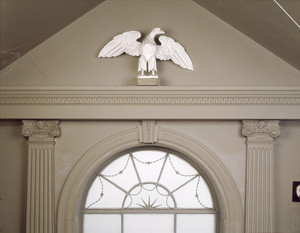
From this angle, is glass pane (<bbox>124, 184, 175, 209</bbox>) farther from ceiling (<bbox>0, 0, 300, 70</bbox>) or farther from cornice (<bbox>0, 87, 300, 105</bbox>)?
ceiling (<bbox>0, 0, 300, 70</bbox>)

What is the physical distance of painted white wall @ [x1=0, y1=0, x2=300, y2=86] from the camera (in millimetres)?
4750

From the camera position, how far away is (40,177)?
15.6ft

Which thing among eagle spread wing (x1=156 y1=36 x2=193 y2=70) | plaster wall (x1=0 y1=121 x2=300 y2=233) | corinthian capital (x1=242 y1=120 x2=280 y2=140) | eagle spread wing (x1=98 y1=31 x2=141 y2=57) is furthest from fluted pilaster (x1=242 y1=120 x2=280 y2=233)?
eagle spread wing (x1=98 y1=31 x2=141 y2=57)

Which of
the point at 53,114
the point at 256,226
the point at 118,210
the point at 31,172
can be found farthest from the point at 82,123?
the point at 256,226

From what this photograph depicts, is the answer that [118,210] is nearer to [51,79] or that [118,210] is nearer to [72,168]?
[72,168]

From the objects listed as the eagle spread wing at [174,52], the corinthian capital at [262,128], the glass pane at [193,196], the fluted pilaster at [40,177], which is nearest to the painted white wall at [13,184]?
the fluted pilaster at [40,177]

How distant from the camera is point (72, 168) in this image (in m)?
4.82

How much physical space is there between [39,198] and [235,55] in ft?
8.73

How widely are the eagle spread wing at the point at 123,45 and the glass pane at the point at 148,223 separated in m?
1.90

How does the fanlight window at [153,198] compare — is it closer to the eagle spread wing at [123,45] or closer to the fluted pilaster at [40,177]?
the fluted pilaster at [40,177]

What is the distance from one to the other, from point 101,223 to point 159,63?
78.5 inches

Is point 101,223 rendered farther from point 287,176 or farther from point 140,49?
point 287,176

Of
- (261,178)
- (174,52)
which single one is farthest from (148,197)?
(174,52)

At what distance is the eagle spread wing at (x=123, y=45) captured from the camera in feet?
15.6
